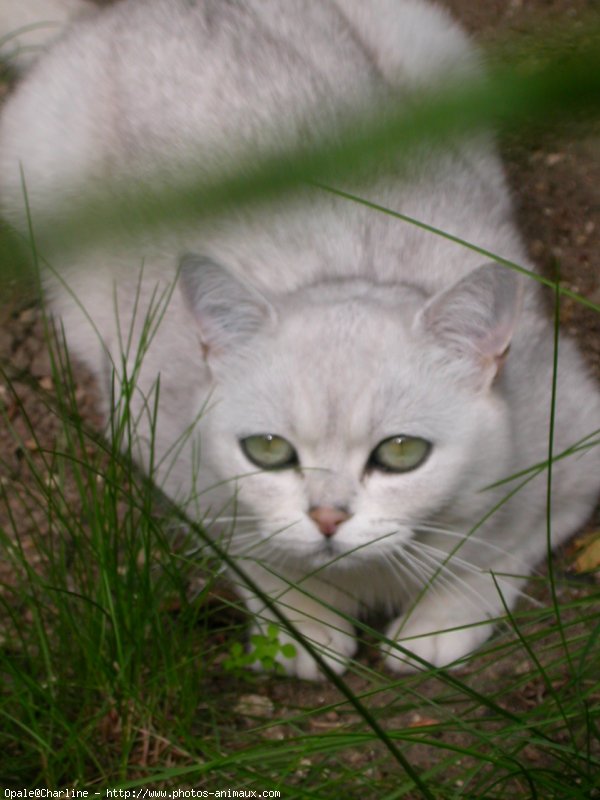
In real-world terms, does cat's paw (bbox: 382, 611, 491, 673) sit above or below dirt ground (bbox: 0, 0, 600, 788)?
below

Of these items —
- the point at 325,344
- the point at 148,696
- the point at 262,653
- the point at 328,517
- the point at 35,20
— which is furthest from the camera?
the point at 35,20

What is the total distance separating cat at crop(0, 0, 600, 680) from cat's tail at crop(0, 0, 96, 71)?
7.7 inches

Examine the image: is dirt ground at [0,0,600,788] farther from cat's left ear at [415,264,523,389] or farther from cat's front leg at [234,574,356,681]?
cat's left ear at [415,264,523,389]

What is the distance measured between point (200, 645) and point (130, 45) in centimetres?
145

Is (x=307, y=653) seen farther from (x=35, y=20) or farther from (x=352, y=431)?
(x=35, y=20)

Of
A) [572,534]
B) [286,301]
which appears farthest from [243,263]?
[572,534]

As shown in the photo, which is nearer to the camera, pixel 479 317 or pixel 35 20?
pixel 479 317

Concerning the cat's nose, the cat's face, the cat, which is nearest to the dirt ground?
the cat

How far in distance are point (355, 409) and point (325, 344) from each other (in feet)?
0.47

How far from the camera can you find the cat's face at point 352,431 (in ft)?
5.92

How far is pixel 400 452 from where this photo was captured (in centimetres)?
185

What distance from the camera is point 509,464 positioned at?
198 cm

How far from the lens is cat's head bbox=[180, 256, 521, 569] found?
1.80 m

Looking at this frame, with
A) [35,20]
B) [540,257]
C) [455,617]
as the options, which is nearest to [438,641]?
[455,617]
